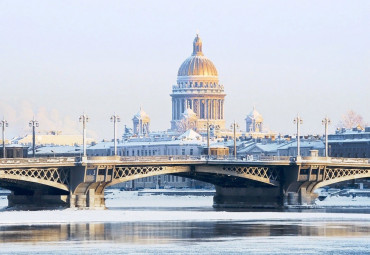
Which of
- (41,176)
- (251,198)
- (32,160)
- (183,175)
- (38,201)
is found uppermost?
(32,160)

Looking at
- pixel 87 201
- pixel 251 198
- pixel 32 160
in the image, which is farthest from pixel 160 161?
pixel 251 198

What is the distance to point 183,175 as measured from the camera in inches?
5684

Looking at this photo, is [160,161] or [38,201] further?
[160,161]

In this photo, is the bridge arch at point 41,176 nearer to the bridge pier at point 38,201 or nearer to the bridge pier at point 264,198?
the bridge pier at point 38,201

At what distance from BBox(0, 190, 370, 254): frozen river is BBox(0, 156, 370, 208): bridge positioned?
10.2 m

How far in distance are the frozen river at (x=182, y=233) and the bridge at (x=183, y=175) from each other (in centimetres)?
1024

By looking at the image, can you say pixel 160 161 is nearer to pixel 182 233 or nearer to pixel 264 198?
pixel 264 198

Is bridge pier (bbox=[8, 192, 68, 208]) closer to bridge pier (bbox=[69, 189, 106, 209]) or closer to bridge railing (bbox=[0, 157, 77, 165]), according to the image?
bridge pier (bbox=[69, 189, 106, 209])

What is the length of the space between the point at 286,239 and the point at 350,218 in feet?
84.0

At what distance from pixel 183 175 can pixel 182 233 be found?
49.8 meters

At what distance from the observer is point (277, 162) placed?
5689 inches

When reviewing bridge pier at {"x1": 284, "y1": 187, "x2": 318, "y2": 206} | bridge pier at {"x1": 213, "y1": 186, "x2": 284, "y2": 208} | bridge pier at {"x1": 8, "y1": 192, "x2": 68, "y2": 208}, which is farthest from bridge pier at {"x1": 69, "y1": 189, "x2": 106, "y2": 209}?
bridge pier at {"x1": 284, "y1": 187, "x2": 318, "y2": 206}

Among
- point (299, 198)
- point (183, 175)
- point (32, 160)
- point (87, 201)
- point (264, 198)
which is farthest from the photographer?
point (299, 198)

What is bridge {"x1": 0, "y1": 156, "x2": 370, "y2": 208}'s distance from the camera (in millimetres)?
131250
